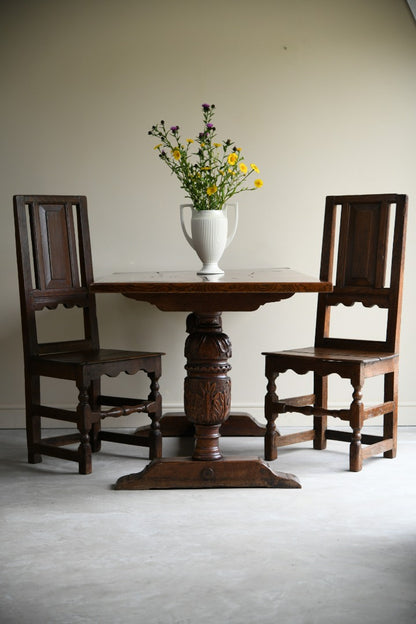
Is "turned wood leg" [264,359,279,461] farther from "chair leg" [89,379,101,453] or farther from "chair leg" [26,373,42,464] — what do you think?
"chair leg" [26,373,42,464]

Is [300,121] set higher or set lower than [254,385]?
higher

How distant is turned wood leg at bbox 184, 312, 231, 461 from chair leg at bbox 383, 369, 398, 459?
0.87 m

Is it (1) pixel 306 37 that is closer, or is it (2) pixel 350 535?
(2) pixel 350 535

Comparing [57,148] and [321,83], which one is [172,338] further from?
[321,83]

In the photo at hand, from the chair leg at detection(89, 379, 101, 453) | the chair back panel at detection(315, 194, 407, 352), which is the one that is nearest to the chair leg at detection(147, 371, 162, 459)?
the chair leg at detection(89, 379, 101, 453)

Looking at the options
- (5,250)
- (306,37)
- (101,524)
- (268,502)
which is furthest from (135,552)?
(306,37)

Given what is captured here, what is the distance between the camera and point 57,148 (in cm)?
431

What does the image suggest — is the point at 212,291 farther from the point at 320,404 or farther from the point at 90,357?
the point at 320,404

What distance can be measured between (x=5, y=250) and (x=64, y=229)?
0.70 m

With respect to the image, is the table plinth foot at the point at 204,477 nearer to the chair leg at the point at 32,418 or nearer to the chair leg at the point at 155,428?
the chair leg at the point at 155,428

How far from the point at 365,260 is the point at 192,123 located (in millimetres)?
1262

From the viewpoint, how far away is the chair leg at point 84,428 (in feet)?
10.8

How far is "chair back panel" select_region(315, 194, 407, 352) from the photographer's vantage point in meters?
3.59

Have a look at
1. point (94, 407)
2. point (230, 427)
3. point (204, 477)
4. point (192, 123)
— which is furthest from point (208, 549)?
point (192, 123)
